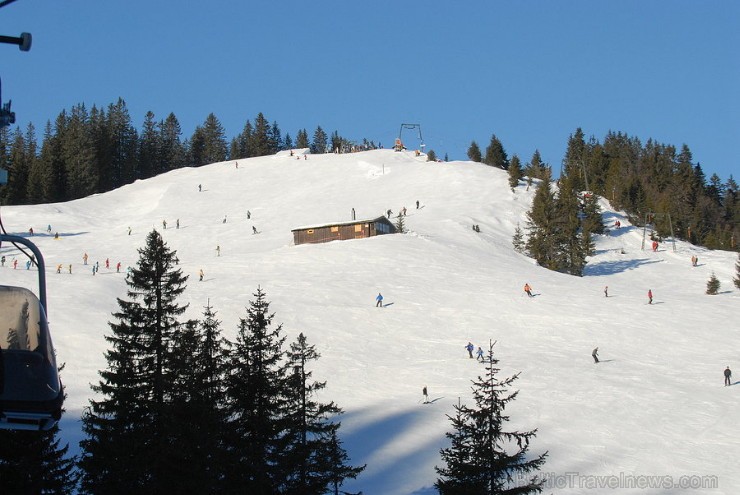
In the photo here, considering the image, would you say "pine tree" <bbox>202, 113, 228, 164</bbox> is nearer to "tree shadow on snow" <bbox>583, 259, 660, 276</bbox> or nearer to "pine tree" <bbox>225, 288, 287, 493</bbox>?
"tree shadow on snow" <bbox>583, 259, 660, 276</bbox>

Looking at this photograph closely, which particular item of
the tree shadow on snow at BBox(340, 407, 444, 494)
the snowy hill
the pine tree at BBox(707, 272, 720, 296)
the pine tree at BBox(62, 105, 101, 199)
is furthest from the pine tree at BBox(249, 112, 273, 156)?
the tree shadow on snow at BBox(340, 407, 444, 494)

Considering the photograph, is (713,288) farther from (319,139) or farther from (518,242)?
(319,139)

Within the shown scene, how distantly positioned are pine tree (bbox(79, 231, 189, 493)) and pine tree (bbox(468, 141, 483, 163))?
288 feet

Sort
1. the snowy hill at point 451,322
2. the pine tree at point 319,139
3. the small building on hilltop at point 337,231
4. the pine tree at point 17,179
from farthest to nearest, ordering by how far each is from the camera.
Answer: the pine tree at point 319,139 < the pine tree at point 17,179 < the small building on hilltop at point 337,231 < the snowy hill at point 451,322

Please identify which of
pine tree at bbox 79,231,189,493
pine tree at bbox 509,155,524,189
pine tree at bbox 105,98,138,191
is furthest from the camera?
pine tree at bbox 105,98,138,191

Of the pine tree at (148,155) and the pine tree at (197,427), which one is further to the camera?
the pine tree at (148,155)

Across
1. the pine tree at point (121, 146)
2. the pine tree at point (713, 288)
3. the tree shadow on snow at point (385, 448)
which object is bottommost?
the tree shadow on snow at point (385, 448)

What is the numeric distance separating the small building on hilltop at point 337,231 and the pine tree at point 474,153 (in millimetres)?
49040

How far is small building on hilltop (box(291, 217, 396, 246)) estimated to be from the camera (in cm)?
6019

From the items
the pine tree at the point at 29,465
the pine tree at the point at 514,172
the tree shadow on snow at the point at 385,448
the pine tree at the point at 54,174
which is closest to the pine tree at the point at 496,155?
the pine tree at the point at 514,172

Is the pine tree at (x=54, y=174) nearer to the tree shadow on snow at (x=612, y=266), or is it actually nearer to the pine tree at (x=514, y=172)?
the pine tree at (x=514, y=172)

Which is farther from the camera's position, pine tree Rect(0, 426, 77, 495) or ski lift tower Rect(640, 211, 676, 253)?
ski lift tower Rect(640, 211, 676, 253)

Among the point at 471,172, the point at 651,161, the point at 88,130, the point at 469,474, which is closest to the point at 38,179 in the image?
the point at 88,130

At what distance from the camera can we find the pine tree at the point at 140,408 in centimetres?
1645
